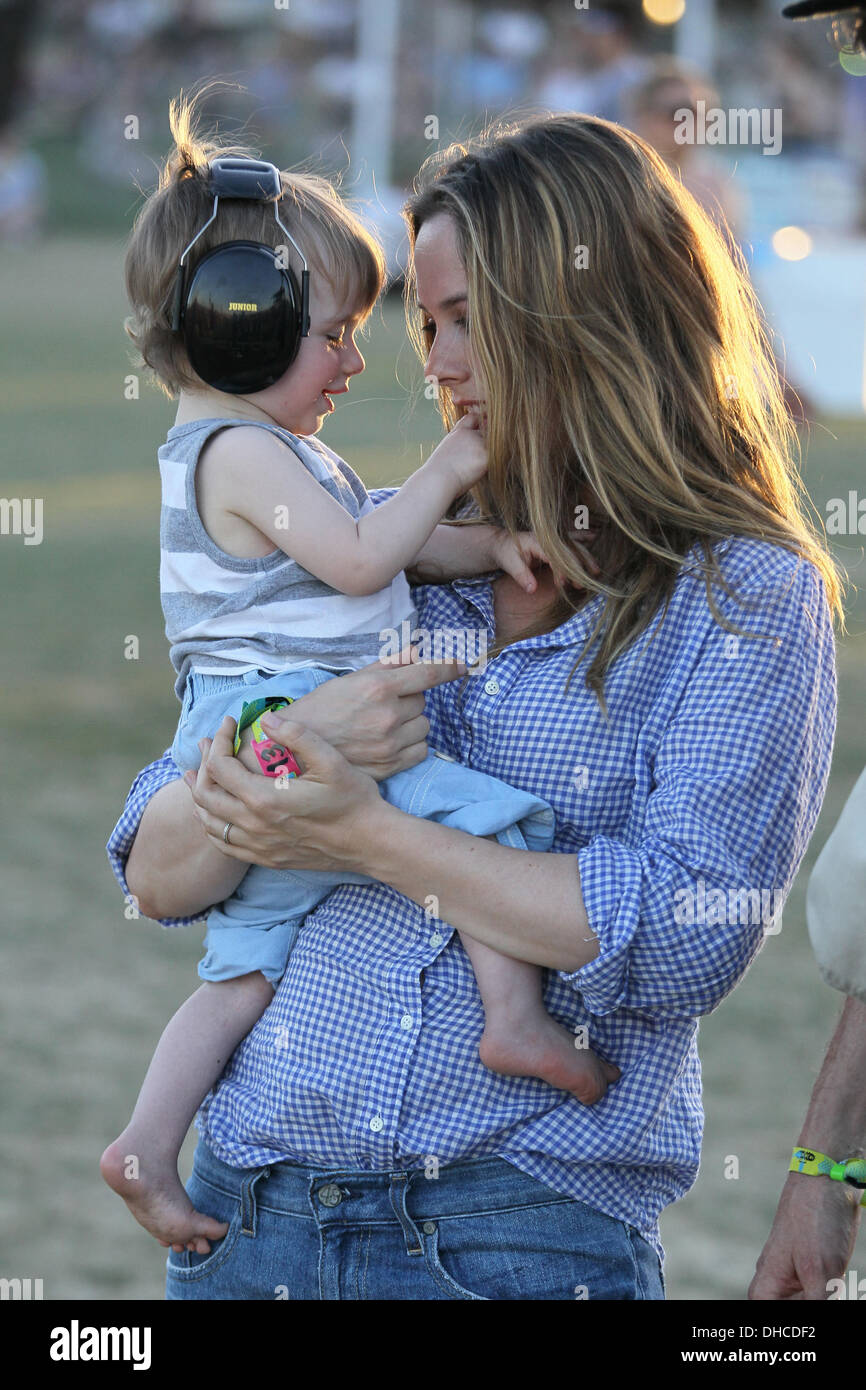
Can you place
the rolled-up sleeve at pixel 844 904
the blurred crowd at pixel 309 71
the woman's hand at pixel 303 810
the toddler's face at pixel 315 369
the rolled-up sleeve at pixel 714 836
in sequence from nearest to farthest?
the rolled-up sleeve at pixel 844 904, the rolled-up sleeve at pixel 714 836, the woman's hand at pixel 303 810, the toddler's face at pixel 315 369, the blurred crowd at pixel 309 71

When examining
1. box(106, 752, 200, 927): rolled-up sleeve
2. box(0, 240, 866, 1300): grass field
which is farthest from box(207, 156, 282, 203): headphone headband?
box(106, 752, 200, 927): rolled-up sleeve

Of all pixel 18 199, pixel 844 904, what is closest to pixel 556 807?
pixel 844 904

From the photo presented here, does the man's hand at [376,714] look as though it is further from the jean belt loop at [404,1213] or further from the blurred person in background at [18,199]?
the blurred person in background at [18,199]

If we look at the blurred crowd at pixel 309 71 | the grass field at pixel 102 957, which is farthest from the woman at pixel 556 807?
the blurred crowd at pixel 309 71

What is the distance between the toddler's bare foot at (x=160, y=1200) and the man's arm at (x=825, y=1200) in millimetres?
718

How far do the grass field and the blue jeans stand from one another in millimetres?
1297

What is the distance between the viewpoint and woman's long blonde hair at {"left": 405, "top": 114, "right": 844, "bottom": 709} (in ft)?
7.16

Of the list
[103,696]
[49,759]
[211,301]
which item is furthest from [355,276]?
[103,696]

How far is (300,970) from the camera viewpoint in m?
2.16

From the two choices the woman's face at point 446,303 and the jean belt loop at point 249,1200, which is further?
the woman's face at point 446,303

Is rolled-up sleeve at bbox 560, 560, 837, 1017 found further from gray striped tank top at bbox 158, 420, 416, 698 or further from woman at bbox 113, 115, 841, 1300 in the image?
gray striped tank top at bbox 158, 420, 416, 698

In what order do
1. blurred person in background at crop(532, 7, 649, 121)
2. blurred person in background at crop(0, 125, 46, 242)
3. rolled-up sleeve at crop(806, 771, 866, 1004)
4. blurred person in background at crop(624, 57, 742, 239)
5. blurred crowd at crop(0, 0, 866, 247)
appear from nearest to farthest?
1. rolled-up sleeve at crop(806, 771, 866, 1004)
2. blurred person in background at crop(624, 57, 742, 239)
3. blurred person in background at crop(532, 7, 649, 121)
4. blurred person in background at crop(0, 125, 46, 242)
5. blurred crowd at crop(0, 0, 866, 247)

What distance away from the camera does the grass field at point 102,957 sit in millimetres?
4039

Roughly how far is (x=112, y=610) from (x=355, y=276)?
7.73m
